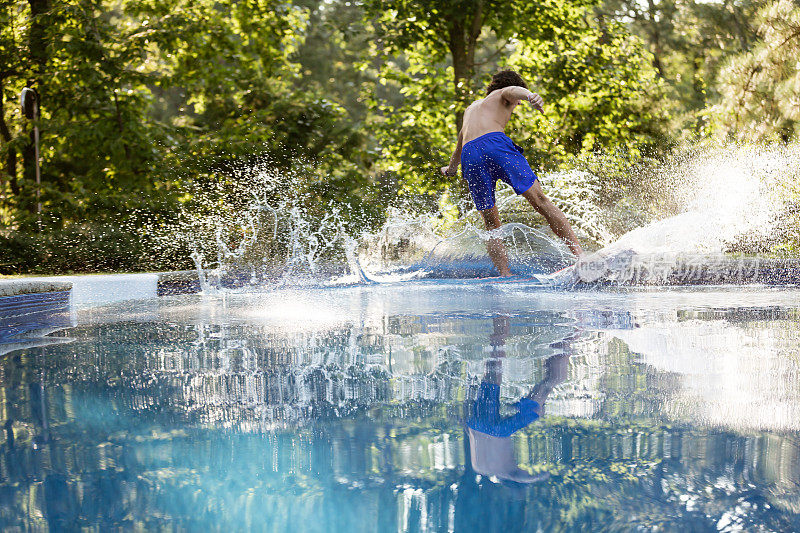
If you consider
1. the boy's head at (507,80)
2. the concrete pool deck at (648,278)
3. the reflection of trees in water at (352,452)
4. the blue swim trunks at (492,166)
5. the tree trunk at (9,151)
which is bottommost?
the reflection of trees in water at (352,452)

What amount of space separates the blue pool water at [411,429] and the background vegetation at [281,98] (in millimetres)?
7677

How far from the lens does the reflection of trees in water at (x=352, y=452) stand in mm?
1397

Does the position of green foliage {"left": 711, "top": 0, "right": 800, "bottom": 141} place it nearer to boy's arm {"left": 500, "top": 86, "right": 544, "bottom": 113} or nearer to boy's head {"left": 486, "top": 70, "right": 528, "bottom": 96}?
boy's head {"left": 486, "top": 70, "right": 528, "bottom": 96}

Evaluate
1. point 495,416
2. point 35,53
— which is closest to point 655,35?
point 35,53

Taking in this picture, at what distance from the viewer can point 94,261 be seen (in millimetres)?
8711

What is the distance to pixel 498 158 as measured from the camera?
634 centimetres

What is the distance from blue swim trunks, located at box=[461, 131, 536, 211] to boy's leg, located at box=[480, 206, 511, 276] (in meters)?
0.11

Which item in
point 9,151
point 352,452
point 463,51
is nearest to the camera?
point 352,452

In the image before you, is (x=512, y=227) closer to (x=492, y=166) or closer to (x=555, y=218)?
(x=492, y=166)

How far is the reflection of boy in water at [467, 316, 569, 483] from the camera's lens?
1600 mm

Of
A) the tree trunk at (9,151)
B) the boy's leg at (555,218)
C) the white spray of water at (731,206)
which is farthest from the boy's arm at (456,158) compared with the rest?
the tree trunk at (9,151)

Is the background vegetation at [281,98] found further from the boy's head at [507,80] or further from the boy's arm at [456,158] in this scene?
the boy's head at [507,80]

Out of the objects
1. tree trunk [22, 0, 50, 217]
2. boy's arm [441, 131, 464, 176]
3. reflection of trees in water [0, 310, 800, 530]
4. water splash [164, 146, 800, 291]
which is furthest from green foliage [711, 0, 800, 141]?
tree trunk [22, 0, 50, 217]

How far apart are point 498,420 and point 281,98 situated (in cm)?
1399
